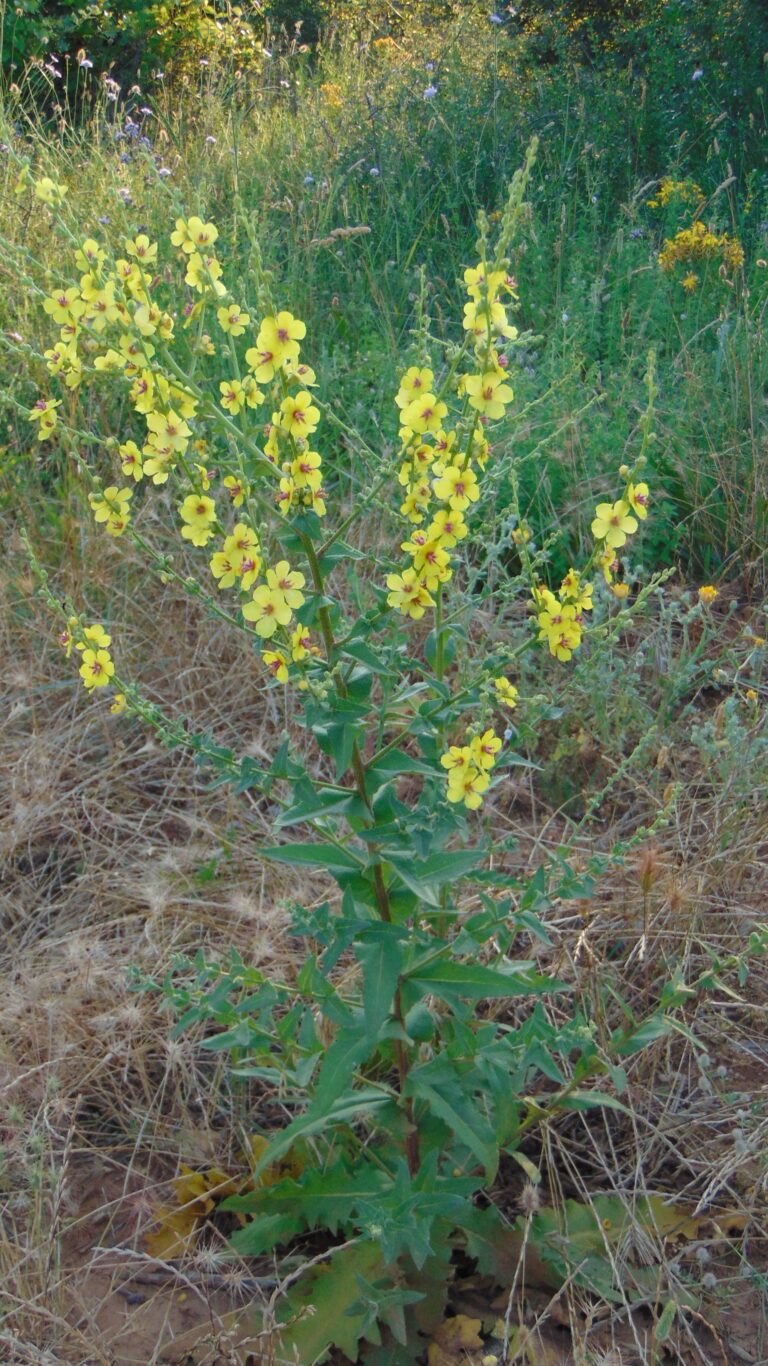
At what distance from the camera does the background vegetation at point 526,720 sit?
6.77 ft

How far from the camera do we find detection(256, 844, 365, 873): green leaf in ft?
5.60

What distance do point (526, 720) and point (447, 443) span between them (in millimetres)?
1325

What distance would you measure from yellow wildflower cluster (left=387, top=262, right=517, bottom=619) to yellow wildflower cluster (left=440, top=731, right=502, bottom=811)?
0.22m

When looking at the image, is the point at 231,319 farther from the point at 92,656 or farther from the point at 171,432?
the point at 92,656

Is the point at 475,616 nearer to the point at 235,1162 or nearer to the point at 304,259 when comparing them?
the point at 235,1162

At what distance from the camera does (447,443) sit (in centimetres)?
160

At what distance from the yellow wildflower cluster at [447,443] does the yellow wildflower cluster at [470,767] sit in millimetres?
219

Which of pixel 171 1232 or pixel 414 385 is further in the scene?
pixel 171 1232

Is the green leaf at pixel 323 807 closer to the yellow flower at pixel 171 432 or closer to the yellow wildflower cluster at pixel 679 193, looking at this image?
the yellow flower at pixel 171 432

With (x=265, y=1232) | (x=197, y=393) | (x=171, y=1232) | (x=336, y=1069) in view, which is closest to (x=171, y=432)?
(x=197, y=393)

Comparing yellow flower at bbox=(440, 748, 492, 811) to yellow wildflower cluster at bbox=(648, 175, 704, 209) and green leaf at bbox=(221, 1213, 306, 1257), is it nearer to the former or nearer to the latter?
green leaf at bbox=(221, 1213, 306, 1257)

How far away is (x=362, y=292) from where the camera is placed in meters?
4.93

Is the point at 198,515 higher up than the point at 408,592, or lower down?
higher up

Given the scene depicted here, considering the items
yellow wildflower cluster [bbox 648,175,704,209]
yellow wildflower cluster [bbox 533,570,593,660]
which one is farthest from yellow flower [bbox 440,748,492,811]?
yellow wildflower cluster [bbox 648,175,704,209]
